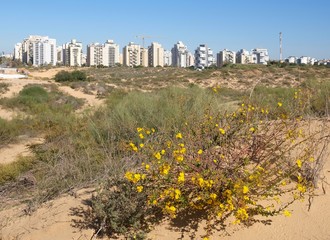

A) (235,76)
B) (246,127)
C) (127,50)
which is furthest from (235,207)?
(127,50)

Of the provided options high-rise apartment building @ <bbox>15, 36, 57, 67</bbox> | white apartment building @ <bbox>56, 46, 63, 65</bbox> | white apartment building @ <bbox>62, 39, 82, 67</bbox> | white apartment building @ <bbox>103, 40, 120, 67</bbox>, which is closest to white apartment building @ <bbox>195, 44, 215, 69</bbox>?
white apartment building @ <bbox>103, 40, 120, 67</bbox>

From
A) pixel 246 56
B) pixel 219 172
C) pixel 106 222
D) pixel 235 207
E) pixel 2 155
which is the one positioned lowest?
pixel 2 155

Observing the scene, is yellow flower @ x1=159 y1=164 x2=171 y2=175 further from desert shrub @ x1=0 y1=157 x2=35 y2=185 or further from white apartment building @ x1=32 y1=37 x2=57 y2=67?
white apartment building @ x1=32 y1=37 x2=57 y2=67

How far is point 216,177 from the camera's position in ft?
10.9

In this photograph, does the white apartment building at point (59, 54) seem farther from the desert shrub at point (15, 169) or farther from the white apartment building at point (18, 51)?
the desert shrub at point (15, 169)

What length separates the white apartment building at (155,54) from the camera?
10359cm

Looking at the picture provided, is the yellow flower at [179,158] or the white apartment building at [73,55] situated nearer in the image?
the yellow flower at [179,158]

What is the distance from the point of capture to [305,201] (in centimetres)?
398

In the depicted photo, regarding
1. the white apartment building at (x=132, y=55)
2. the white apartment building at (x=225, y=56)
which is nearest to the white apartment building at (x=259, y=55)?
the white apartment building at (x=225, y=56)

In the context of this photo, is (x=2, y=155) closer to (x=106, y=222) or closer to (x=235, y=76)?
(x=106, y=222)

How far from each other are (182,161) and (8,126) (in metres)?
10.7

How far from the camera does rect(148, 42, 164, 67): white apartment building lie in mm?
103588

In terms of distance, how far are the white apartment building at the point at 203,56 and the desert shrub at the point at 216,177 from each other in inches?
3483

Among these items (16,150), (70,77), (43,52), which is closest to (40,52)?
(43,52)
